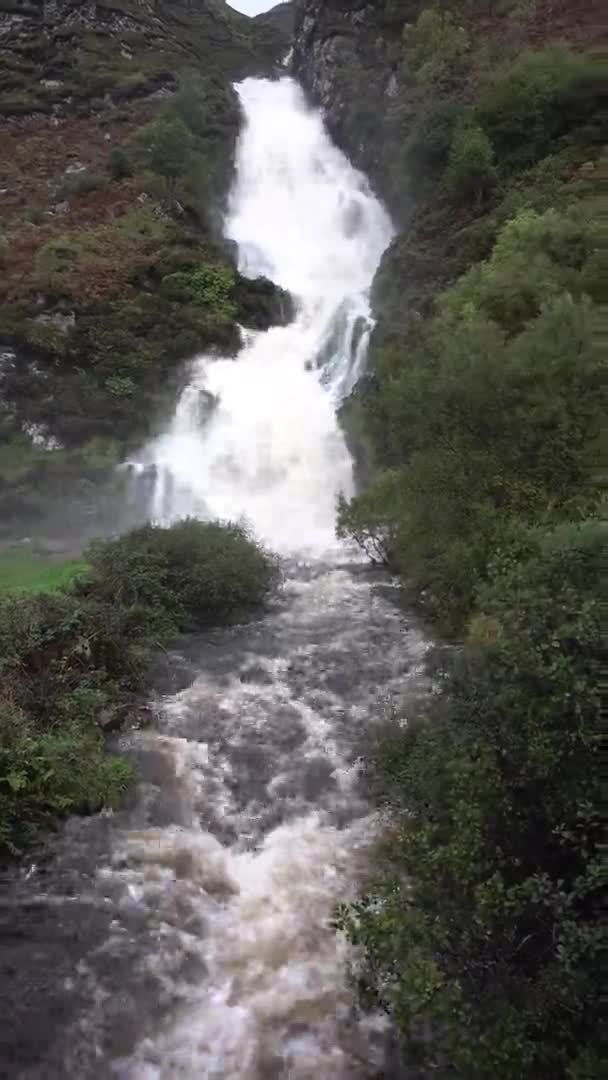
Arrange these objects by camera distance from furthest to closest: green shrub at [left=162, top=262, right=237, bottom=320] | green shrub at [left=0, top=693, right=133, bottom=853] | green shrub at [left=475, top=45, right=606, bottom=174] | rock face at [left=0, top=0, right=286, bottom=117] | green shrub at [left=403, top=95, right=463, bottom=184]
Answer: rock face at [left=0, top=0, right=286, bottom=117] < green shrub at [left=403, top=95, right=463, bottom=184] < green shrub at [left=162, top=262, right=237, bottom=320] < green shrub at [left=475, top=45, right=606, bottom=174] < green shrub at [left=0, top=693, right=133, bottom=853]

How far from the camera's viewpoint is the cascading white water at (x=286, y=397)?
84.7ft

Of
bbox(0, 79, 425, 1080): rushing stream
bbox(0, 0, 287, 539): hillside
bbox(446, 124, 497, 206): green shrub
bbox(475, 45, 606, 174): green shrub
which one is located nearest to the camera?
bbox(0, 79, 425, 1080): rushing stream

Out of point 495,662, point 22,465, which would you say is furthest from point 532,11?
point 495,662

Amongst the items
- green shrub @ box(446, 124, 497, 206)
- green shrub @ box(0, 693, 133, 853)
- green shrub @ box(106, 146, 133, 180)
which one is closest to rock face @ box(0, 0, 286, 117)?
green shrub @ box(106, 146, 133, 180)

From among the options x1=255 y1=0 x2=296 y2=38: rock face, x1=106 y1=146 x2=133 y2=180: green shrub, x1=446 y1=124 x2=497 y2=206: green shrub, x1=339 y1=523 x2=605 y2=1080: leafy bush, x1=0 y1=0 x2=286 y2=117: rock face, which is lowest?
x1=339 y1=523 x2=605 y2=1080: leafy bush

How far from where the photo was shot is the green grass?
621 inches

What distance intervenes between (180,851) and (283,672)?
5139 millimetres

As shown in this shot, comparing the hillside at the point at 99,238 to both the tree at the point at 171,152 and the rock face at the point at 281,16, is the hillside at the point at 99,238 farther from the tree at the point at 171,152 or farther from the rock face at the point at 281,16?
the rock face at the point at 281,16

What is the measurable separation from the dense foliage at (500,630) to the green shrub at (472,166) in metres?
1.70

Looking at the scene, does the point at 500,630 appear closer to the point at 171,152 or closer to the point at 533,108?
the point at 533,108

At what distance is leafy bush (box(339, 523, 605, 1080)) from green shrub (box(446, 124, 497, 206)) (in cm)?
2634

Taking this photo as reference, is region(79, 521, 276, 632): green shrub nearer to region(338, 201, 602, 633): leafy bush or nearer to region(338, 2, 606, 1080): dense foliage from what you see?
region(338, 2, 606, 1080): dense foliage

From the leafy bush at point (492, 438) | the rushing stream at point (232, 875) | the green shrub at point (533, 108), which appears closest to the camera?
the rushing stream at point (232, 875)

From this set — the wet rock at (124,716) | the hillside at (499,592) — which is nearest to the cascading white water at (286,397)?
the hillside at (499,592)
